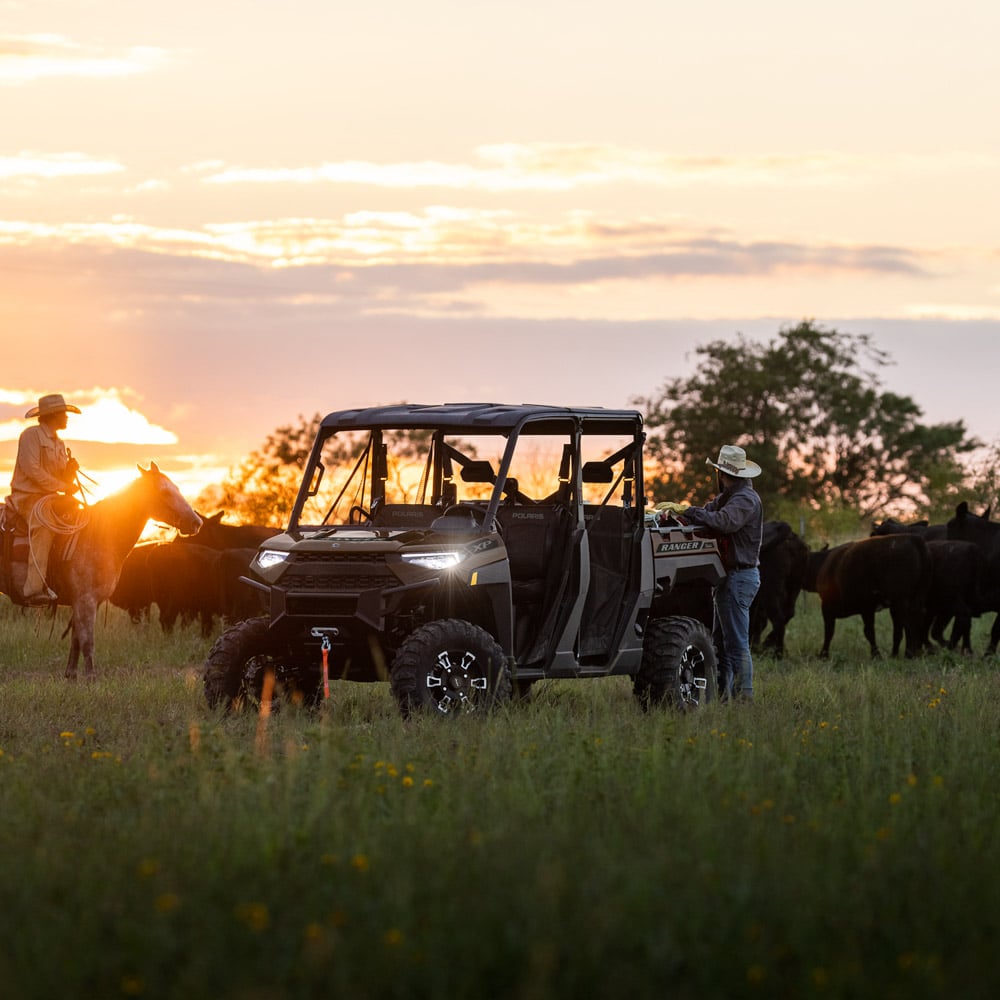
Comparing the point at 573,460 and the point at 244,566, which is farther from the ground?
the point at 573,460

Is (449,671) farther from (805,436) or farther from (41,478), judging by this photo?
(805,436)

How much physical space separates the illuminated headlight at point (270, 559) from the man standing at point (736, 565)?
4.12m

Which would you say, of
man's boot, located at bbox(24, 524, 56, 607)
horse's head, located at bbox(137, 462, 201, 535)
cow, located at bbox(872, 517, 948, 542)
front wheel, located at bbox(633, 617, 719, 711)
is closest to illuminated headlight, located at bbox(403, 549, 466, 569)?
front wheel, located at bbox(633, 617, 719, 711)

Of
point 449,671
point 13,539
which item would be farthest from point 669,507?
point 13,539

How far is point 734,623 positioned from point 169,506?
6710 millimetres

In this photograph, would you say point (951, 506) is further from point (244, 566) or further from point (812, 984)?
point (812, 984)

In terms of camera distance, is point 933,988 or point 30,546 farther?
point 30,546

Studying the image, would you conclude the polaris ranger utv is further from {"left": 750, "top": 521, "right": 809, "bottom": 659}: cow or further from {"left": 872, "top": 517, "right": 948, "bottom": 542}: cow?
{"left": 872, "top": 517, "right": 948, "bottom": 542}: cow

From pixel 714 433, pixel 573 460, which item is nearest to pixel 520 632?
pixel 573 460

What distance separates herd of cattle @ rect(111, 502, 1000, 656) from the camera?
2161cm

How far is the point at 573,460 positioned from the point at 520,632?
1.47 meters

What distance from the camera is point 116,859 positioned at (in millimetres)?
7191

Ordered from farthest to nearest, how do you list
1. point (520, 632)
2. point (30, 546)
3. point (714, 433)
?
point (714, 433) → point (30, 546) → point (520, 632)

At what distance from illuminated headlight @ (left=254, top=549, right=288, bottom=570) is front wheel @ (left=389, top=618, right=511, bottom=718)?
1.31 meters
